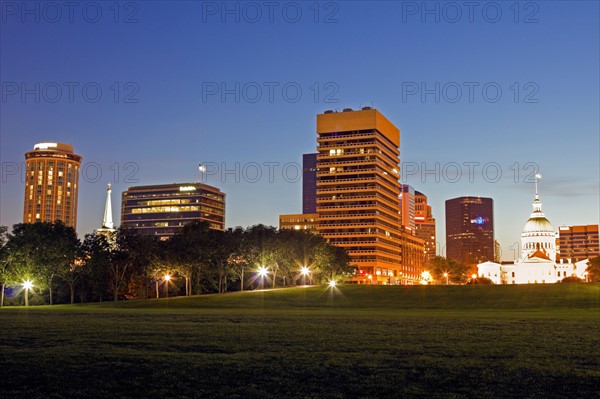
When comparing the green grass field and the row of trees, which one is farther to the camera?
the row of trees

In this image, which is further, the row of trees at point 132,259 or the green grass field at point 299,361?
the row of trees at point 132,259

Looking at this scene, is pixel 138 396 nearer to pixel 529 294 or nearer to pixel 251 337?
pixel 251 337

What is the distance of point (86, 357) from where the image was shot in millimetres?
25094

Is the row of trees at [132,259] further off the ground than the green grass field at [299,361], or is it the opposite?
the row of trees at [132,259]

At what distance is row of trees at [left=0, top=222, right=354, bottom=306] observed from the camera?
4493 inches

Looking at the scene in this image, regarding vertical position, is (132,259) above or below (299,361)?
above

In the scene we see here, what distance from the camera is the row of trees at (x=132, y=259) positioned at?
374ft

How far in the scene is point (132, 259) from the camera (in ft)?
433

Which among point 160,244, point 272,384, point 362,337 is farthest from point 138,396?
point 160,244

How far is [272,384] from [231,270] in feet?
418

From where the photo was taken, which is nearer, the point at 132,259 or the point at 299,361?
the point at 299,361

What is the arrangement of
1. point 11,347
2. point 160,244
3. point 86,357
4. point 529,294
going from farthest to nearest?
point 160,244
point 529,294
point 11,347
point 86,357

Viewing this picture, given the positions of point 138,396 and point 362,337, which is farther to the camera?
point 362,337

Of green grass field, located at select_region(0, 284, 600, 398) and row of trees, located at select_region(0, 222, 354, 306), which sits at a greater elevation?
row of trees, located at select_region(0, 222, 354, 306)
